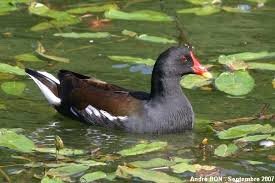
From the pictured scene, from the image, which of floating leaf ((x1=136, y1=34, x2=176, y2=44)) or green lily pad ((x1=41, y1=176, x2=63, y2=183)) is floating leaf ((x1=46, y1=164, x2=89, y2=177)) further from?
floating leaf ((x1=136, y1=34, x2=176, y2=44))

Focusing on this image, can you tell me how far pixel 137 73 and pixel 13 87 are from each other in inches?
53.3

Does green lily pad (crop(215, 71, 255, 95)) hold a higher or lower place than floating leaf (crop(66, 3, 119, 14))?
lower

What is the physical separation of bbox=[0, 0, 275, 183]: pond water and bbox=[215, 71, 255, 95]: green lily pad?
0.45 ft

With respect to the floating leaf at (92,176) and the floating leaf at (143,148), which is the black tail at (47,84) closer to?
the floating leaf at (143,148)

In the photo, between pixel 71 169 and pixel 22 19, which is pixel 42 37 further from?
pixel 71 169

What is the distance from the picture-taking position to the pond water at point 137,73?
8.55 metres

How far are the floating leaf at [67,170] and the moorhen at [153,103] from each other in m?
1.49

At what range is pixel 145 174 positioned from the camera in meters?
7.54

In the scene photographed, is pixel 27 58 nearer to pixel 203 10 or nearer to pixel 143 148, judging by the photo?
pixel 203 10

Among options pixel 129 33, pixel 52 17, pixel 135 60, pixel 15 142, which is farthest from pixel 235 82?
pixel 52 17

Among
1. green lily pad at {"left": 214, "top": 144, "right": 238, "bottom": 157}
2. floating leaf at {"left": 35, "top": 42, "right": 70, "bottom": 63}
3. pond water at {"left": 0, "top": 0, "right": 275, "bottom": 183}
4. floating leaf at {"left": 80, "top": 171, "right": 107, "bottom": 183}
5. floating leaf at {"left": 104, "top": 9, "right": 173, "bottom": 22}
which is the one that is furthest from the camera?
floating leaf at {"left": 104, "top": 9, "right": 173, "bottom": 22}

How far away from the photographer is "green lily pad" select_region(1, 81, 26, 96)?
32.2 feet

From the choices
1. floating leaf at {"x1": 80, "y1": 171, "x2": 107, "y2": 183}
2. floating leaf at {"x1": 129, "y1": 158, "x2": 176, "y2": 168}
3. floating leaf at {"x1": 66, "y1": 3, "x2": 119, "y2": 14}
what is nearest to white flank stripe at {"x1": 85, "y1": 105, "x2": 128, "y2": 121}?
floating leaf at {"x1": 129, "y1": 158, "x2": 176, "y2": 168}

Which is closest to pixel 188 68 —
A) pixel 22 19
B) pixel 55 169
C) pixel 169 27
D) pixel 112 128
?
pixel 112 128
